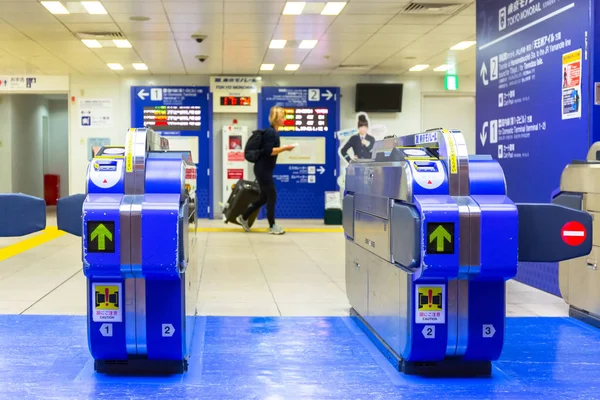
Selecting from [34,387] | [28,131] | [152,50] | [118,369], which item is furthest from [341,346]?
[28,131]

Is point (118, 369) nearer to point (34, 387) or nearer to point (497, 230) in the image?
point (34, 387)

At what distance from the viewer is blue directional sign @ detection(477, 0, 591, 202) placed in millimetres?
4770

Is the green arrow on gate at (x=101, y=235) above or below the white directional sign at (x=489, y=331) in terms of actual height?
above

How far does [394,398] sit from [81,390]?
1180mm

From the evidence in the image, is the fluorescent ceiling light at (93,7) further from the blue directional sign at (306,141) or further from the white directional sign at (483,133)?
the blue directional sign at (306,141)

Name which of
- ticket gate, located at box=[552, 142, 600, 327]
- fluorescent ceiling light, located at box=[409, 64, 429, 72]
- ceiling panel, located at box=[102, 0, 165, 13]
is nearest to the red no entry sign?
ticket gate, located at box=[552, 142, 600, 327]

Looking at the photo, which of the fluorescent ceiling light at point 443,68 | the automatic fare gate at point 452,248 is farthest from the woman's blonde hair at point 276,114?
the automatic fare gate at point 452,248

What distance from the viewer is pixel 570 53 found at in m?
4.83

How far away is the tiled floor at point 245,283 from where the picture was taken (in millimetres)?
4465

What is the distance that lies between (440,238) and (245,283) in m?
3.01

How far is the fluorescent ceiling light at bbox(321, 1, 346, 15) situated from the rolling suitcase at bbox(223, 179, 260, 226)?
8.77 feet

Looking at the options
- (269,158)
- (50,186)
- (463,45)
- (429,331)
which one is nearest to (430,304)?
(429,331)

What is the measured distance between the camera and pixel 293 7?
→ 784cm

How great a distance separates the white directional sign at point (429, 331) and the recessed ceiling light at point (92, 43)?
8.05 meters
